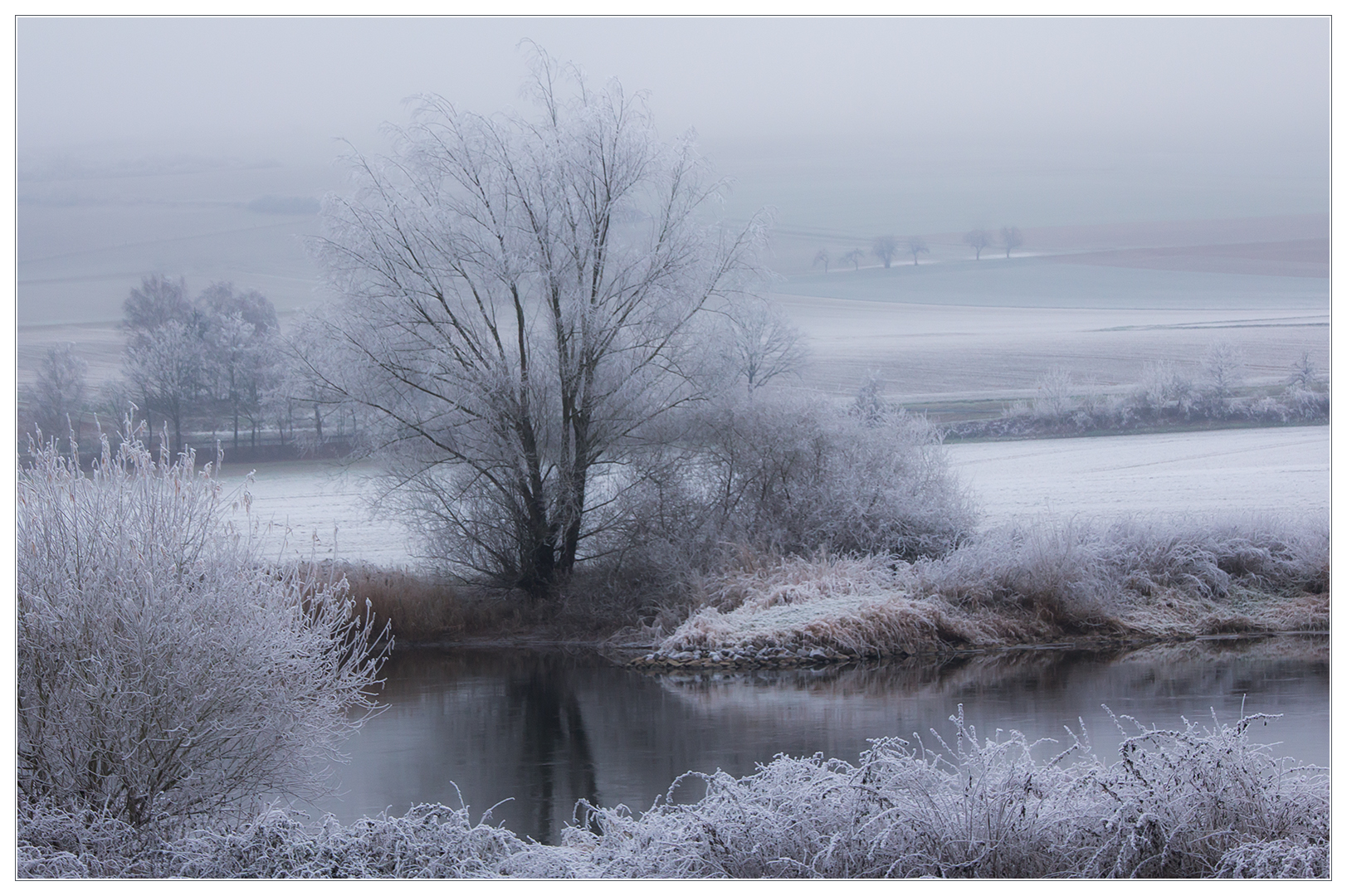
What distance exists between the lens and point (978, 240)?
1578 cm

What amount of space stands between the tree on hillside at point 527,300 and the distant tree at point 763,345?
0.50 meters

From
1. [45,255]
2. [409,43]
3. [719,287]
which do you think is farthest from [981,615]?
[45,255]

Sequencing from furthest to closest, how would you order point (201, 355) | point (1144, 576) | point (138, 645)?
point (201, 355) → point (1144, 576) → point (138, 645)

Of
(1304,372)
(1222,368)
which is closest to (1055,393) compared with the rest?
(1222,368)

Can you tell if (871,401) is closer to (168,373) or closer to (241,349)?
(241,349)

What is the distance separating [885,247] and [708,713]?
767 centimetres

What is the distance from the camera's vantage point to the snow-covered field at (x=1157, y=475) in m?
14.6

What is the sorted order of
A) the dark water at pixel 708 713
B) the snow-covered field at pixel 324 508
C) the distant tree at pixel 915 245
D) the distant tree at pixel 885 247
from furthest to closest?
1. the distant tree at pixel 915 245
2. the distant tree at pixel 885 247
3. the snow-covered field at pixel 324 508
4. the dark water at pixel 708 713

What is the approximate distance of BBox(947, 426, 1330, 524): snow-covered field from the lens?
14562mm

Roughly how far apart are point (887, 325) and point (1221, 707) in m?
8.14

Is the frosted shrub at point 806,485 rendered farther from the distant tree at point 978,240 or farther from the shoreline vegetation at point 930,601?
the distant tree at point 978,240

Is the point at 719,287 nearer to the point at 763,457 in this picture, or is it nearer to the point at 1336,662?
the point at 763,457

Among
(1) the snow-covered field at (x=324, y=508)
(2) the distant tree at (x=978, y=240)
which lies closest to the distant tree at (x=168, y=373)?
(1) the snow-covered field at (x=324, y=508)

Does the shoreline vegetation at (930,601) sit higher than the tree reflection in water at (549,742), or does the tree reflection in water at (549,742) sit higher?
the shoreline vegetation at (930,601)
